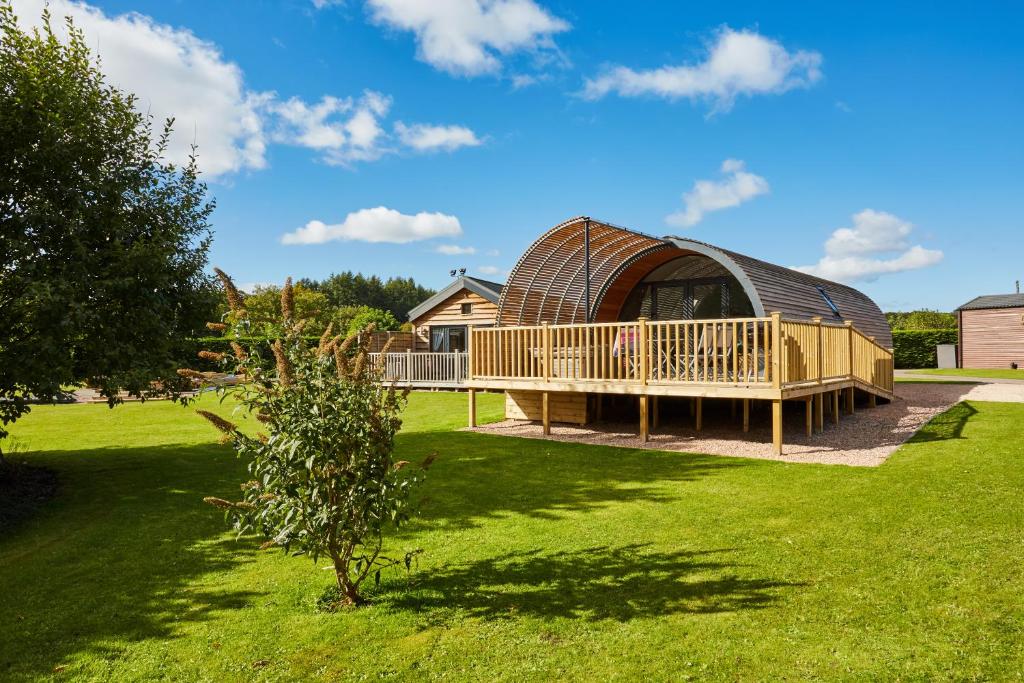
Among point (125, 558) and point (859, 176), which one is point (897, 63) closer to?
point (859, 176)

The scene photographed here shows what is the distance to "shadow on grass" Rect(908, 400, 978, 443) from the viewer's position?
33.9 ft

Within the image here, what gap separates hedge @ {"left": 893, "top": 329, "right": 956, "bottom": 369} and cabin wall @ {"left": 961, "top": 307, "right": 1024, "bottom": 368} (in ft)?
3.08

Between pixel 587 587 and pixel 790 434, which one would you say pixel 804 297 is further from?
pixel 587 587

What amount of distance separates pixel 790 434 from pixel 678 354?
3.37m

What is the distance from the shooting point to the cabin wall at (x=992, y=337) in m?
29.4

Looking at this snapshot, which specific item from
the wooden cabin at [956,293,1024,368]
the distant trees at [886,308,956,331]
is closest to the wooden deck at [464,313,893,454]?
the wooden cabin at [956,293,1024,368]

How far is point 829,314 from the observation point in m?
16.3

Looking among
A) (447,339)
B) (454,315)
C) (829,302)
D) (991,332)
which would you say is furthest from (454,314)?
(991,332)

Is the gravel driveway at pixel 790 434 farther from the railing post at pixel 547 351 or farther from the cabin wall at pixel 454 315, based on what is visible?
the cabin wall at pixel 454 315

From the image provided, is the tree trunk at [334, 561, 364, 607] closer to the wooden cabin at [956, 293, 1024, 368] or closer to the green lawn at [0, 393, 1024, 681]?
the green lawn at [0, 393, 1024, 681]

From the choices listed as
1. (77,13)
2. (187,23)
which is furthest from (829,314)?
(77,13)

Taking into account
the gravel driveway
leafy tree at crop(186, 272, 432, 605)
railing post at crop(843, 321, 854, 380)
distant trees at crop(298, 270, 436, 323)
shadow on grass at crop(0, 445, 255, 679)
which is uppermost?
distant trees at crop(298, 270, 436, 323)

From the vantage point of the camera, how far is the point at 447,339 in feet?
86.9

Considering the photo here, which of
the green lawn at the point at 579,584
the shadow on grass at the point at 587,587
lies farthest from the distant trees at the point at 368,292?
the shadow on grass at the point at 587,587
